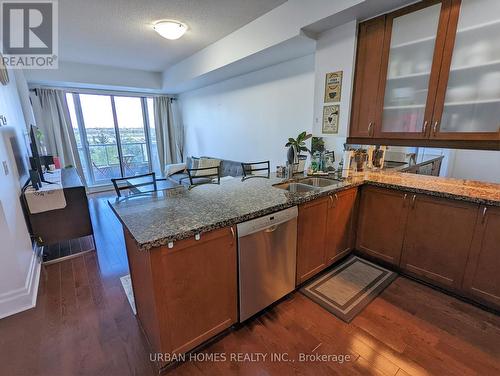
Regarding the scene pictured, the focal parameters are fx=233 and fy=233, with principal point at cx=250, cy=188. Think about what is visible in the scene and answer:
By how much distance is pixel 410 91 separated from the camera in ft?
6.79

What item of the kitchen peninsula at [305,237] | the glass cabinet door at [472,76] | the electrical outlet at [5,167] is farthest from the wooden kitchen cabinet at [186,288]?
the glass cabinet door at [472,76]

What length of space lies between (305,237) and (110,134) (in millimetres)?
5585

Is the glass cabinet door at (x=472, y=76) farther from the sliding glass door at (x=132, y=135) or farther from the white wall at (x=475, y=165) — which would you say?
the sliding glass door at (x=132, y=135)

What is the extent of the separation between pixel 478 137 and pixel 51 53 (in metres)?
5.49

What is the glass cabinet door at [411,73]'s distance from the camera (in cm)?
189

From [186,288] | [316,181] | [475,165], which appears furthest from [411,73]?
[186,288]

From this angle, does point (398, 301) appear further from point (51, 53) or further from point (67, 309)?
point (51, 53)

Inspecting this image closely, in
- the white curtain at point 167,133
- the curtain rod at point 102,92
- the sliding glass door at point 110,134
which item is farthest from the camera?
the white curtain at point 167,133

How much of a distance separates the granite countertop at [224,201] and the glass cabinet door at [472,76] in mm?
468

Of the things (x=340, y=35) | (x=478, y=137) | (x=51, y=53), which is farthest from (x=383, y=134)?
(x=51, y=53)

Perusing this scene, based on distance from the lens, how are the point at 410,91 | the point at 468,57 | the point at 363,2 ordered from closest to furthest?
1. the point at 468,57
2. the point at 363,2
3. the point at 410,91

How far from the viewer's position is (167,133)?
6.27m

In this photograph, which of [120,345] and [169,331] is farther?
[120,345]

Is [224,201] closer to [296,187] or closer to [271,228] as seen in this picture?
[271,228]
